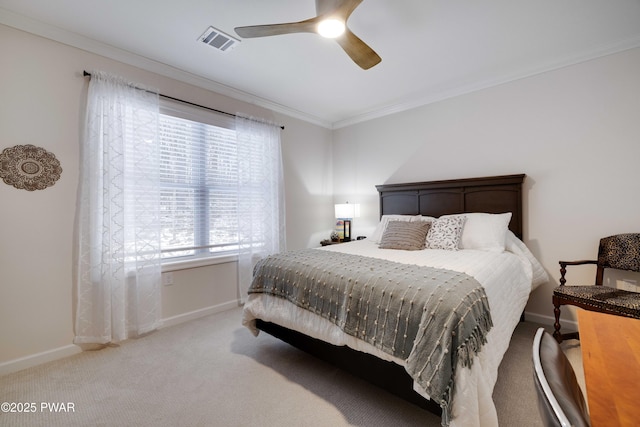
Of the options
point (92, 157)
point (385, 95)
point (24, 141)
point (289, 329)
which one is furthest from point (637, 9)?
point (24, 141)

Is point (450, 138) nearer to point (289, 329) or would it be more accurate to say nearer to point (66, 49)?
point (289, 329)

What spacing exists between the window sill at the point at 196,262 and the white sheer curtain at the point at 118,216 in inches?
6.9

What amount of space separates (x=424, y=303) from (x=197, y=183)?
274 cm

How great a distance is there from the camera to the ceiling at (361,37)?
6.63 feet

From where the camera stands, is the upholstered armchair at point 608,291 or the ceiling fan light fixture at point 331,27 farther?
the upholstered armchair at point 608,291

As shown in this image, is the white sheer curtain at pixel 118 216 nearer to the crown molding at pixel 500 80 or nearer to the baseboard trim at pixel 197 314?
the baseboard trim at pixel 197 314

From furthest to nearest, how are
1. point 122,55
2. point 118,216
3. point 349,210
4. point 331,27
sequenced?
point 349,210, point 122,55, point 118,216, point 331,27

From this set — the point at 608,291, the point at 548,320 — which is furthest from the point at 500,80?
the point at 548,320

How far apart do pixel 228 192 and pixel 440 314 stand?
280 cm

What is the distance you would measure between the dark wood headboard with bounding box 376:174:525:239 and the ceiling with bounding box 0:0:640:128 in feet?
3.68

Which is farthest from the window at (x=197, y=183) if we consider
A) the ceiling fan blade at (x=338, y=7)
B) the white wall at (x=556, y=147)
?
the white wall at (x=556, y=147)

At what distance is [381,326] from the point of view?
1.53 meters

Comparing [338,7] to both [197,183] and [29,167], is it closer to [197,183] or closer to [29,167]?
[197,183]

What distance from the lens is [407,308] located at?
1445mm
